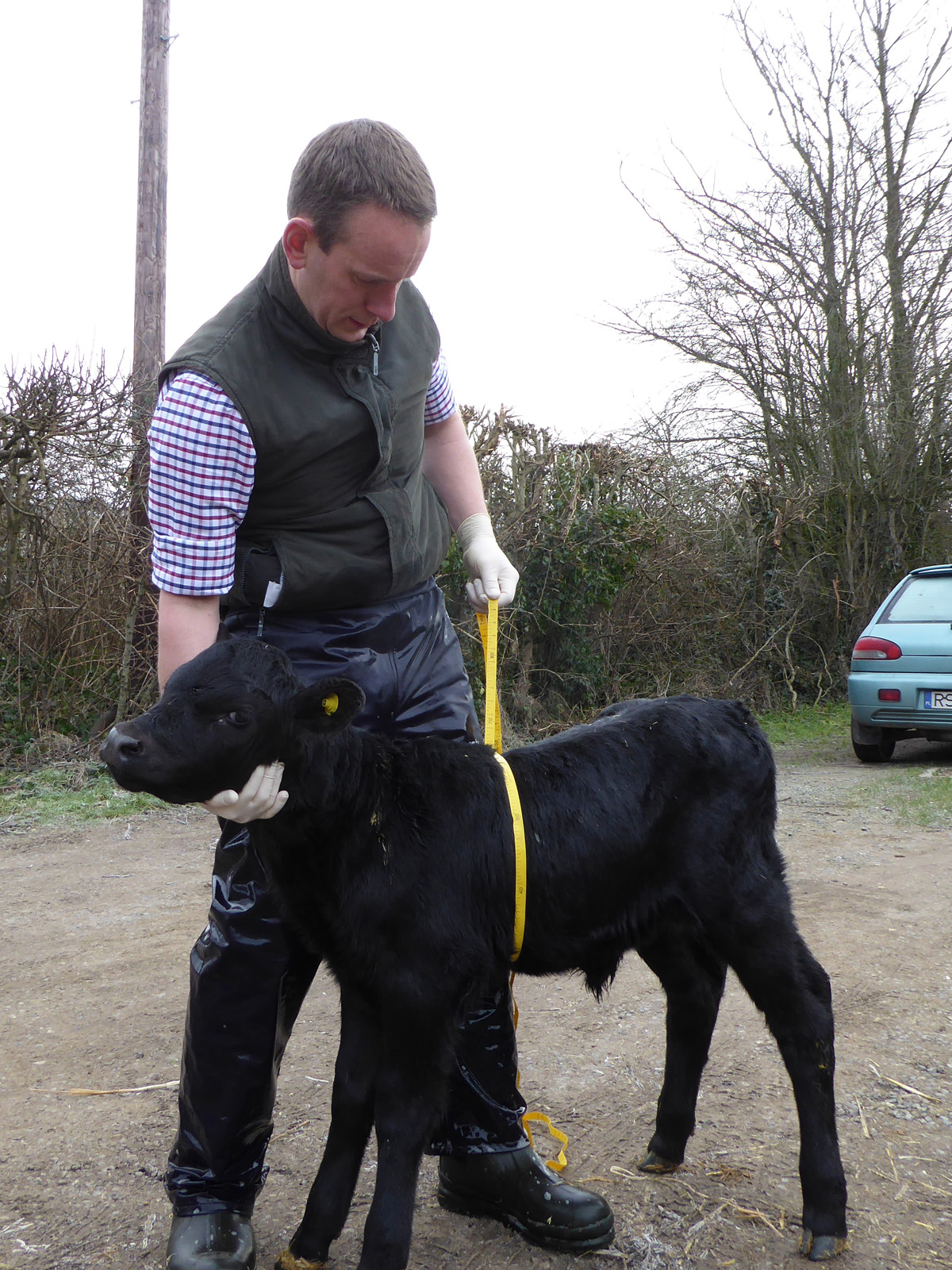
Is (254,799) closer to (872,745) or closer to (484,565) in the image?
(484,565)

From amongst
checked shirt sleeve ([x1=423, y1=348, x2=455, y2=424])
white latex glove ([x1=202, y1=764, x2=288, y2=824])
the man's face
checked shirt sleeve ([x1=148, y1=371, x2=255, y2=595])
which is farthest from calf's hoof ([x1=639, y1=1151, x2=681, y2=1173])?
the man's face

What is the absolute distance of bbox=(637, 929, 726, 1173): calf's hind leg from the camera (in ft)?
8.48

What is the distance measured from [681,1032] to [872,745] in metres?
6.73

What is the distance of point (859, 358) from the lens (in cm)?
1373

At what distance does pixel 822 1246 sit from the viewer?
2.24 metres

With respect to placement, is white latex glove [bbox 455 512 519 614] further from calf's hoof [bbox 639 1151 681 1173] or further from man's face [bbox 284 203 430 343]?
calf's hoof [bbox 639 1151 681 1173]

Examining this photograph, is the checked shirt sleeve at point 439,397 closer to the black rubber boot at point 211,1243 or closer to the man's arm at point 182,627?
the man's arm at point 182,627

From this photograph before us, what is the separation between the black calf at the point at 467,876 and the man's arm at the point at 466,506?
19.3 inches

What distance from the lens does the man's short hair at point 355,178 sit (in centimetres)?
197

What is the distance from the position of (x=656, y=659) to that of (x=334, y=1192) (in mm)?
9039

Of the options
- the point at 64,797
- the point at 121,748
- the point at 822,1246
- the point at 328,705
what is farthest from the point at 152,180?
the point at 822,1246

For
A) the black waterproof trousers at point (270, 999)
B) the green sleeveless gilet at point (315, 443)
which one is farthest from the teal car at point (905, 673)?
the green sleeveless gilet at point (315, 443)

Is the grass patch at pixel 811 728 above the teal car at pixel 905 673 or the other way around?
the other way around

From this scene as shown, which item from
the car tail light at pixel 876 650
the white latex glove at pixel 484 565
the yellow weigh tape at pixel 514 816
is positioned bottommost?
the yellow weigh tape at pixel 514 816
